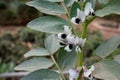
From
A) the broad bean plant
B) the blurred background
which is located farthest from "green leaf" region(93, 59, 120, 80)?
the blurred background

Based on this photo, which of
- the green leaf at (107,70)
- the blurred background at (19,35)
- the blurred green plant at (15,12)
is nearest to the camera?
the green leaf at (107,70)

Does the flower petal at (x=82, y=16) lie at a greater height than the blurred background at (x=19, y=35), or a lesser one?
greater

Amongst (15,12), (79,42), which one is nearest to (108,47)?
(79,42)

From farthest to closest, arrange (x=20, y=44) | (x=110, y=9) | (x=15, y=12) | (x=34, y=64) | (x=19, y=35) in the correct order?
(x=15, y=12)
(x=19, y=35)
(x=20, y=44)
(x=34, y=64)
(x=110, y=9)

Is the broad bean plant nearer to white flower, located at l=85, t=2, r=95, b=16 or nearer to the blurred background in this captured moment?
white flower, located at l=85, t=2, r=95, b=16

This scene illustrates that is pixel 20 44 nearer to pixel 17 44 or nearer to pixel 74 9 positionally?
pixel 17 44

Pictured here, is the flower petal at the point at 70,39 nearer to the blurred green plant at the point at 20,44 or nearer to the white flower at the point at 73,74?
the white flower at the point at 73,74

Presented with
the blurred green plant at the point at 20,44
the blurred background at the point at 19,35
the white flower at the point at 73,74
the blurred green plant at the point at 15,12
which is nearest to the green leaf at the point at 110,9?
the white flower at the point at 73,74
